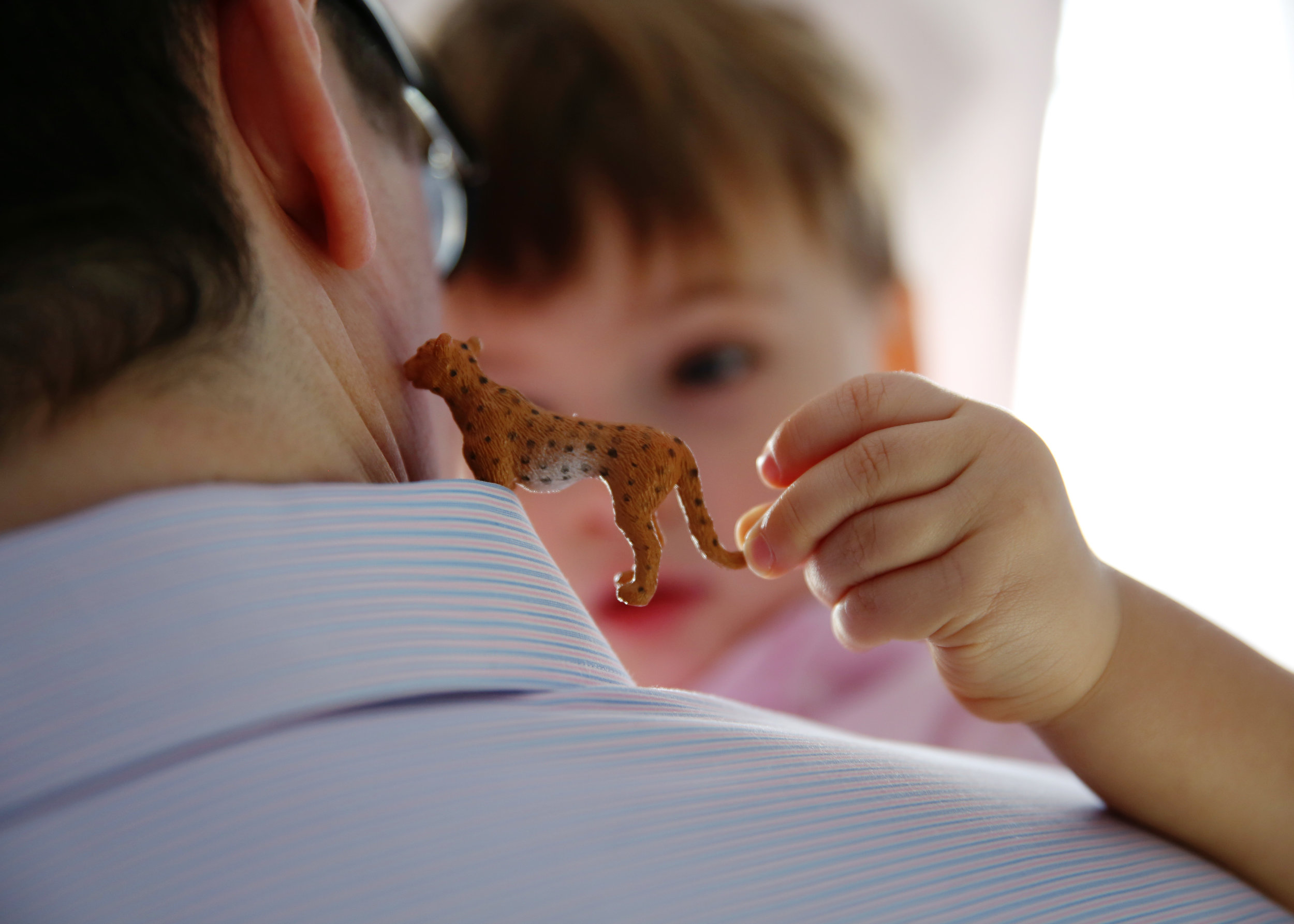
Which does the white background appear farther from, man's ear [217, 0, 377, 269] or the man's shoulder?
man's ear [217, 0, 377, 269]

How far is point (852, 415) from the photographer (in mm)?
502

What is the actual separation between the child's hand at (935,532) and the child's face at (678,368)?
28.0 inches

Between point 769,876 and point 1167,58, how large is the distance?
1.50 meters

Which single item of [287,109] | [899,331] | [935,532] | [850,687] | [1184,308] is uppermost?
[287,109]

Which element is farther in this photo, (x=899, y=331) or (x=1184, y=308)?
(x=899, y=331)

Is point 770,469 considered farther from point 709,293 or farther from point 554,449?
point 709,293

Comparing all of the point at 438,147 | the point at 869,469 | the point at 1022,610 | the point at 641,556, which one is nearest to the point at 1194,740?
the point at 1022,610

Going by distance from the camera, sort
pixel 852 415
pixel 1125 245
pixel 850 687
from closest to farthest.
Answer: pixel 852 415
pixel 850 687
pixel 1125 245

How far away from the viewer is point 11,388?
280mm

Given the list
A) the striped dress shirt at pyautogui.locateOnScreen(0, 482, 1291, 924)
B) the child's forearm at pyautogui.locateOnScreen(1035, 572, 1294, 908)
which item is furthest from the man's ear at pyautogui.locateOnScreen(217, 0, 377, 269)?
the child's forearm at pyautogui.locateOnScreen(1035, 572, 1294, 908)

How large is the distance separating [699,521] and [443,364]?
167 millimetres

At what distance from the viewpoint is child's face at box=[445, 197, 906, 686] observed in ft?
4.02

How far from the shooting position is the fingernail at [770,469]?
20.4 inches

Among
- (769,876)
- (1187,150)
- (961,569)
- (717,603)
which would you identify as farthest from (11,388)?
(1187,150)
